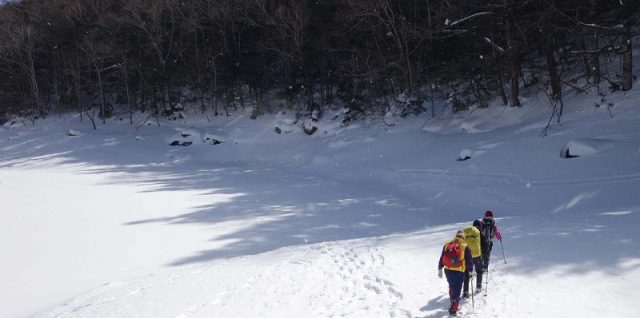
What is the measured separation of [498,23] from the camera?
19.0 m

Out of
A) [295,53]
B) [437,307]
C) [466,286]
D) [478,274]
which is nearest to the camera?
[437,307]

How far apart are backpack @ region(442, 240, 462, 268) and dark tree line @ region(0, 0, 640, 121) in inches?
467

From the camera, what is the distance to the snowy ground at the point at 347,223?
22.8 ft

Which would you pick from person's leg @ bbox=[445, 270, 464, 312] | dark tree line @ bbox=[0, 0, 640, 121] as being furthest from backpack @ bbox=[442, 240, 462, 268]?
dark tree line @ bbox=[0, 0, 640, 121]

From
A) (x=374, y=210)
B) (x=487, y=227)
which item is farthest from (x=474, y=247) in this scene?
(x=374, y=210)

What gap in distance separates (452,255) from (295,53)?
2737cm

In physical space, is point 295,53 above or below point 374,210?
above

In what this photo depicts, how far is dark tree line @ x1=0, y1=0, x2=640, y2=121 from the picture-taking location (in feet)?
63.1

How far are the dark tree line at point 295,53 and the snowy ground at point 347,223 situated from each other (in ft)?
8.73

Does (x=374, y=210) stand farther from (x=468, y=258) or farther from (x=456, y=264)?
(x=456, y=264)

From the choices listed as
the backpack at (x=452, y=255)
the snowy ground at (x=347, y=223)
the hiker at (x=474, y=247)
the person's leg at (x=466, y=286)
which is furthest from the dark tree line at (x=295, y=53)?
the backpack at (x=452, y=255)

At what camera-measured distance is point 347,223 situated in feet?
42.8

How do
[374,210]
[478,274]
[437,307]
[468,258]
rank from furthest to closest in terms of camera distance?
[374,210]
[478,274]
[437,307]
[468,258]

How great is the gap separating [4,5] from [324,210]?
53.0 m
